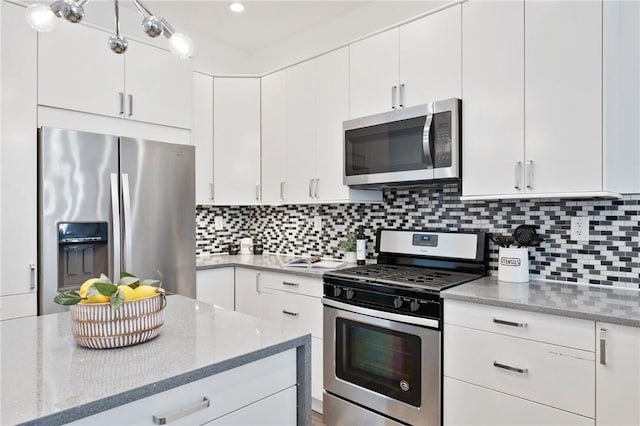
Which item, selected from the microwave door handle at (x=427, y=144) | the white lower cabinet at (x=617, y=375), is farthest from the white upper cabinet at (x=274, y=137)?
the white lower cabinet at (x=617, y=375)

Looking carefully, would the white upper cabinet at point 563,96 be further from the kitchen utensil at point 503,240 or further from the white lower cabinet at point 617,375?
the white lower cabinet at point 617,375

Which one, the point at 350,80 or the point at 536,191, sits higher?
the point at 350,80

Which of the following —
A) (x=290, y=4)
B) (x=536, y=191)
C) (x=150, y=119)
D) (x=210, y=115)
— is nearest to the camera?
(x=536, y=191)

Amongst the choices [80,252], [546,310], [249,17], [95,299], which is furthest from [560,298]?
[249,17]

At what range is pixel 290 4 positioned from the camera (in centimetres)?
311

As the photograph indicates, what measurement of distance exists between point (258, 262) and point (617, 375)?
237cm

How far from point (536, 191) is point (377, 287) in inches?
37.1

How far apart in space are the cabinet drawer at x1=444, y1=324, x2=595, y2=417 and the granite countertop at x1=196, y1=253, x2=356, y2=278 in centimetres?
99

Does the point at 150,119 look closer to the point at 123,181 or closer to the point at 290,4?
the point at 123,181

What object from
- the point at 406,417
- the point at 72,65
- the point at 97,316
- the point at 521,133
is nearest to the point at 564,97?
the point at 521,133

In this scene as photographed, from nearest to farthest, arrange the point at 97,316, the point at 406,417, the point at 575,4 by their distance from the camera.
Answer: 1. the point at 97,316
2. the point at 575,4
3. the point at 406,417

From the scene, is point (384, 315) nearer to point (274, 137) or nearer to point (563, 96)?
point (563, 96)

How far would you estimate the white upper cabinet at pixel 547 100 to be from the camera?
1837 mm

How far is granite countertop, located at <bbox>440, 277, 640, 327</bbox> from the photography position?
1.59 meters
